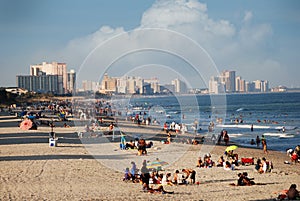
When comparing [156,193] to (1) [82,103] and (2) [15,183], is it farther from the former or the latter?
(1) [82,103]

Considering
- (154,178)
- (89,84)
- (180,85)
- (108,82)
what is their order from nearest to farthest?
(154,178), (180,85), (89,84), (108,82)

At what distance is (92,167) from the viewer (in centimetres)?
1769

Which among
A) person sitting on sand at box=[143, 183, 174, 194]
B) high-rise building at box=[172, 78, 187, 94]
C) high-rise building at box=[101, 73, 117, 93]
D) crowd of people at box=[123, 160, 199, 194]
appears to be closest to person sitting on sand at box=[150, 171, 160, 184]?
crowd of people at box=[123, 160, 199, 194]

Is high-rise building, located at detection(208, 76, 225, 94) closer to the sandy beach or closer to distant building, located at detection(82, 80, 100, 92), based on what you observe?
the sandy beach

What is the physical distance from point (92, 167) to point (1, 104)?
72404 millimetres

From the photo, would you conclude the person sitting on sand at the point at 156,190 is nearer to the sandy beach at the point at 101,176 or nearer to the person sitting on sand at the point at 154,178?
the sandy beach at the point at 101,176

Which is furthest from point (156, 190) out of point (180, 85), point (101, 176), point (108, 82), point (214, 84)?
point (108, 82)

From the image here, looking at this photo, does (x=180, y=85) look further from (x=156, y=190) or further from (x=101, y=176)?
(x=156, y=190)

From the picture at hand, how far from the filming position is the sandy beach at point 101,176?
12859mm

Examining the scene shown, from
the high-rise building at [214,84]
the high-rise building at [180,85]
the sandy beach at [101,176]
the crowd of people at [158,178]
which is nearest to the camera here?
the sandy beach at [101,176]

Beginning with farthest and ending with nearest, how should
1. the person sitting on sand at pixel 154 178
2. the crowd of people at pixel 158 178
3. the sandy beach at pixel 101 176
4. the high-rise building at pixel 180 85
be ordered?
the high-rise building at pixel 180 85 → the person sitting on sand at pixel 154 178 → the crowd of people at pixel 158 178 → the sandy beach at pixel 101 176

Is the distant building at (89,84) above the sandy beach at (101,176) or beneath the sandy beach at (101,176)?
above

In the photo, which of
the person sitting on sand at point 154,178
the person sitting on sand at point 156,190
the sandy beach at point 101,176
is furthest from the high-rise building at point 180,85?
the person sitting on sand at point 156,190

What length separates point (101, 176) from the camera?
1588cm
